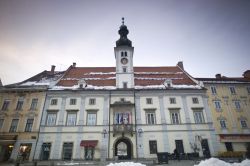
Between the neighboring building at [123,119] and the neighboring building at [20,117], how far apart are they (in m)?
1.13

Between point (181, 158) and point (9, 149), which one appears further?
point (9, 149)

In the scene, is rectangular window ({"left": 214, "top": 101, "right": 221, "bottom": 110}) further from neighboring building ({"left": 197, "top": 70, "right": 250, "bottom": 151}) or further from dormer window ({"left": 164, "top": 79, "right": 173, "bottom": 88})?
dormer window ({"left": 164, "top": 79, "right": 173, "bottom": 88})

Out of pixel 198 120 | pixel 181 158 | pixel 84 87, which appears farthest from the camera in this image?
pixel 84 87

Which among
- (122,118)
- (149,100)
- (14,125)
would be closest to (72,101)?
(122,118)

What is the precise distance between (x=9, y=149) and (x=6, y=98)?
792 centimetres

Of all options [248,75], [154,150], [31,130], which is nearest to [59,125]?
[31,130]

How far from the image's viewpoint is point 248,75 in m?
36.1

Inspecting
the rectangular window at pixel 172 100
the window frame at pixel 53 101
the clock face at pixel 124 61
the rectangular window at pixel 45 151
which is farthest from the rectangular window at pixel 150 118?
the rectangular window at pixel 45 151

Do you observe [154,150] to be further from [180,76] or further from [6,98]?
[6,98]

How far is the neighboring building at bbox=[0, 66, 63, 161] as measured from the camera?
24.9 metres

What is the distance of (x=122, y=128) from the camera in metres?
25.9

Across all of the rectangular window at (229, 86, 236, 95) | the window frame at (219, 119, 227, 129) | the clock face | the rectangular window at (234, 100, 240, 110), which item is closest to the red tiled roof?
the clock face

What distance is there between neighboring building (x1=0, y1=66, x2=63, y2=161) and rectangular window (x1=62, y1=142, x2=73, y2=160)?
13.9ft

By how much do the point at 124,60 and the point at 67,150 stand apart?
1813 centimetres
